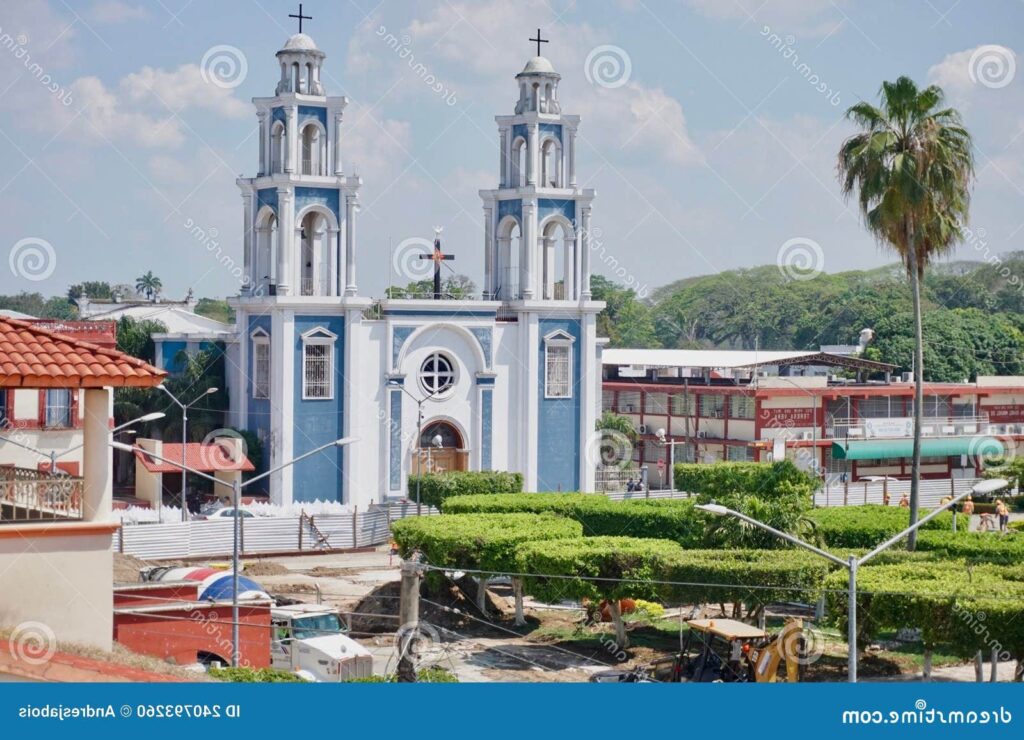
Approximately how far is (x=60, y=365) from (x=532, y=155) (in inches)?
1427

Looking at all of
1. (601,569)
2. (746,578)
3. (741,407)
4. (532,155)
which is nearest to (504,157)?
(532,155)

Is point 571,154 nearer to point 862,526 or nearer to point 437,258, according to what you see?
point 437,258

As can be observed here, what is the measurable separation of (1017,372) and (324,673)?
252 ft

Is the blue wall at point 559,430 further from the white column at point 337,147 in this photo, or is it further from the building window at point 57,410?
the building window at point 57,410

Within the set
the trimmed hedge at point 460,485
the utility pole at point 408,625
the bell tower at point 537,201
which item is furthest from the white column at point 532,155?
the utility pole at point 408,625

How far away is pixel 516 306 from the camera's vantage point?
54094mm

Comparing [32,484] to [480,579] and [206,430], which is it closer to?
[480,579]

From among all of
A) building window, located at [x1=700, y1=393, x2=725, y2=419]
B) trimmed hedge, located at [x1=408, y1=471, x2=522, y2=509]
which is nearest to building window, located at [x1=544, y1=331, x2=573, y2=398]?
trimmed hedge, located at [x1=408, y1=471, x2=522, y2=509]

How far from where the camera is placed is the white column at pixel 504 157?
179 feet

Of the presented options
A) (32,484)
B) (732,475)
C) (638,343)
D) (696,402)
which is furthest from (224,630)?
(638,343)

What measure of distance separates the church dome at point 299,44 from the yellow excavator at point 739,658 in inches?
1135

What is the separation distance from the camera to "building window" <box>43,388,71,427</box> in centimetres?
4666

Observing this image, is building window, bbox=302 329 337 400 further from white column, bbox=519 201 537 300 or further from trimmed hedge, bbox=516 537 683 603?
trimmed hedge, bbox=516 537 683 603

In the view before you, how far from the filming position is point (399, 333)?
2057 inches
